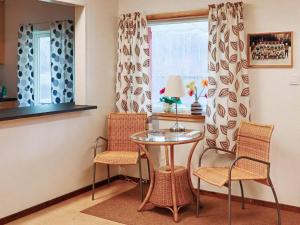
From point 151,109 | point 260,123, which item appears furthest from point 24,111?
point 260,123

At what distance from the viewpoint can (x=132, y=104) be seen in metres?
4.28

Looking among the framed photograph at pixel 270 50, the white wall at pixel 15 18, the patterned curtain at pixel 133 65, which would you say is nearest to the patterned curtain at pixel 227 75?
the framed photograph at pixel 270 50

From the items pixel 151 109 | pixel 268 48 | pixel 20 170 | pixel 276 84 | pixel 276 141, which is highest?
pixel 268 48

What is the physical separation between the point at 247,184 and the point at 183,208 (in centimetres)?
71

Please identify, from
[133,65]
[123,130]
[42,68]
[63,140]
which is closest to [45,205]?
[63,140]

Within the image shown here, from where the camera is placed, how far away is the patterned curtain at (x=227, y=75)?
3.55m

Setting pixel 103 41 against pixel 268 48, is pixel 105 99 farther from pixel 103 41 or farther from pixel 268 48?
pixel 268 48

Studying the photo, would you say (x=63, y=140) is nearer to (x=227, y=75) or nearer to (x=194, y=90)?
(x=194, y=90)

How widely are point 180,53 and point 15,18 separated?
2.79m

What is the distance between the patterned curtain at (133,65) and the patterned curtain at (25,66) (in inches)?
66.0

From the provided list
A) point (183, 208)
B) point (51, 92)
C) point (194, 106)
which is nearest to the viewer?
point (183, 208)

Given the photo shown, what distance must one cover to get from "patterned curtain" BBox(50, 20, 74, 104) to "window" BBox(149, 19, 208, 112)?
116cm

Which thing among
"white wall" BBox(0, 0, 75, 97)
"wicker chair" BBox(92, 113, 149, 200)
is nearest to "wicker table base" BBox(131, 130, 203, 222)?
"wicker chair" BBox(92, 113, 149, 200)

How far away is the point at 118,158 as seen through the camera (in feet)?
12.4
